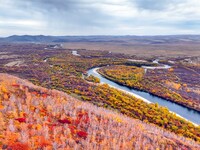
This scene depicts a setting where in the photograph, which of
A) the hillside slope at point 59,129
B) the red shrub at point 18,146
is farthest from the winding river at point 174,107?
the red shrub at point 18,146

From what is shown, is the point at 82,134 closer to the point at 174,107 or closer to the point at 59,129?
the point at 59,129

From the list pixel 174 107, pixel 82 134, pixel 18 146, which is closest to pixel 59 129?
pixel 82 134

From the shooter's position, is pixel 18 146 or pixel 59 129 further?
pixel 59 129

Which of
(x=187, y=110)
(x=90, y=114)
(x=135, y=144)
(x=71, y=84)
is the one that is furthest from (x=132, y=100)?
(x=135, y=144)

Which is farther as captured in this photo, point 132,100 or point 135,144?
point 132,100

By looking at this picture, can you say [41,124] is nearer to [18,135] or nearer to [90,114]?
[18,135]

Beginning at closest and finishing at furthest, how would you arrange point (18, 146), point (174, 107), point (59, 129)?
1. point (18, 146)
2. point (59, 129)
3. point (174, 107)

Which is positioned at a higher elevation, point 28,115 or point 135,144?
point 28,115

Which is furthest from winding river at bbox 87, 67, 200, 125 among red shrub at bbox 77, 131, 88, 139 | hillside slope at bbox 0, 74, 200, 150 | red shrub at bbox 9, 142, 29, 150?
red shrub at bbox 9, 142, 29, 150
